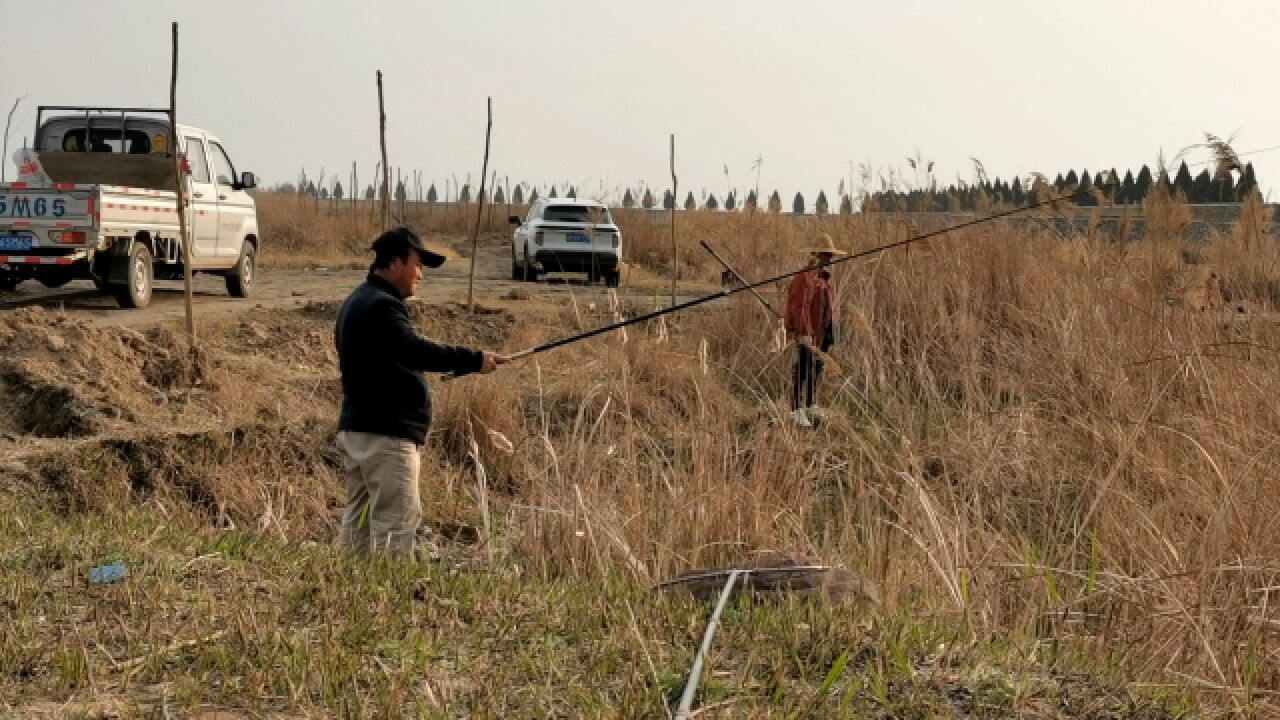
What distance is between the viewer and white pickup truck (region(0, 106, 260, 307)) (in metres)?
13.8

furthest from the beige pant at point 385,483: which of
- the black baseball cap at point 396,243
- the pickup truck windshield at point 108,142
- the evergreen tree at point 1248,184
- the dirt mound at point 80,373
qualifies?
the pickup truck windshield at point 108,142

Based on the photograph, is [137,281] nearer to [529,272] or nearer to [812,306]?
[812,306]

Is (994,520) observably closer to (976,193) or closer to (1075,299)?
(1075,299)

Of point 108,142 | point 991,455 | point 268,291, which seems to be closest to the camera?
point 991,455

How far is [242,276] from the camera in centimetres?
1739

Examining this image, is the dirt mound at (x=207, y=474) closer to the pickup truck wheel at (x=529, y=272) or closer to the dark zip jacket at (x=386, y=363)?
the dark zip jacket at (x=386, y=363)

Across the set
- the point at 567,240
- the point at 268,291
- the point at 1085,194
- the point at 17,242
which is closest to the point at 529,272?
the point at 567,240

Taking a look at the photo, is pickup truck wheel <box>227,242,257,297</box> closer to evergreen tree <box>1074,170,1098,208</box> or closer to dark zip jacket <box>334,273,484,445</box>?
evergreen tree <box>1074,170,1098,208</box>

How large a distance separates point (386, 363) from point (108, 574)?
6.80 feet

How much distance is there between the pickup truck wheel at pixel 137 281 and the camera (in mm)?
14539

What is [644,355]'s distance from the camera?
11.0m

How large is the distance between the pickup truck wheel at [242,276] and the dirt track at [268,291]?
14cm

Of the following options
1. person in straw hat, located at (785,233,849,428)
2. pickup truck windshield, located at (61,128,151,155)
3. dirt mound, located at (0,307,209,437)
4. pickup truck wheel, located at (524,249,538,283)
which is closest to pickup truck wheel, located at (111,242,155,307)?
pickup truck windshield, located at (61,128,151,155)

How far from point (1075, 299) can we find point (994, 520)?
2952 millimetres
